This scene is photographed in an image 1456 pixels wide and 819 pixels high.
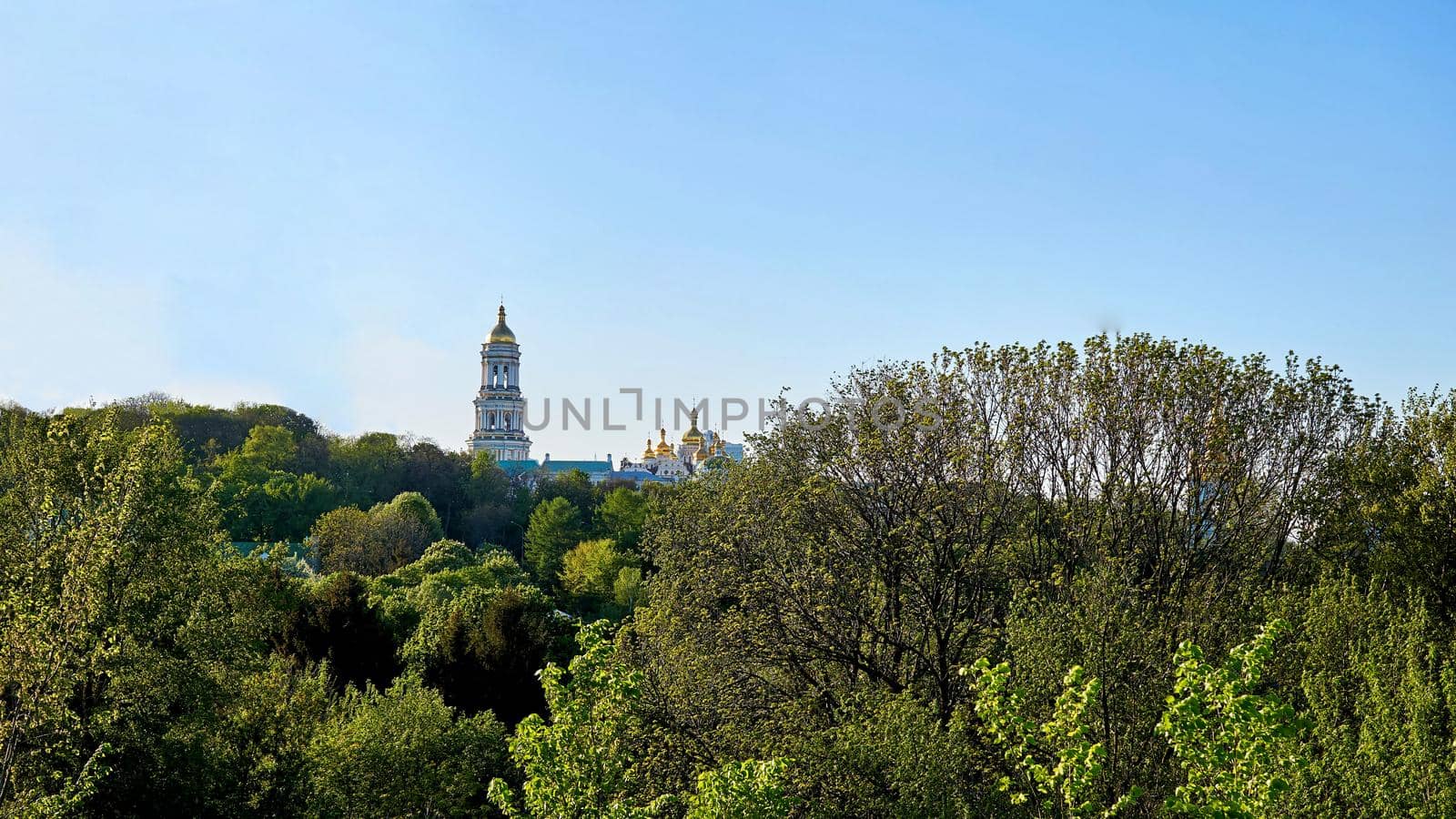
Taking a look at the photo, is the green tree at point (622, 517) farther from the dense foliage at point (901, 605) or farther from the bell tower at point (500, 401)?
the bell tower at point (500, 401)

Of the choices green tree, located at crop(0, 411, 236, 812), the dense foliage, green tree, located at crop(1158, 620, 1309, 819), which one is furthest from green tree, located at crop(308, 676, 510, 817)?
green tree, located at crop(1158, 620, 1309, 819)

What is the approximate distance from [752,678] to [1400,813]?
34.2 feet

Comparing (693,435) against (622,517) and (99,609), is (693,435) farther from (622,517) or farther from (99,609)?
(99,609)

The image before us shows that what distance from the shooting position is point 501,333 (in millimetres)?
168250

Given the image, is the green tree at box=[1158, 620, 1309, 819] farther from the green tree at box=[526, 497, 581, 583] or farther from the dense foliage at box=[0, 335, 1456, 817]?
the green tree at box=[526, 497, 581, 583]

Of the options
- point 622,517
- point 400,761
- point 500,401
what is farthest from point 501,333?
point 400,761

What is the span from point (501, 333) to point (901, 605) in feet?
488

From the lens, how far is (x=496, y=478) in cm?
9775

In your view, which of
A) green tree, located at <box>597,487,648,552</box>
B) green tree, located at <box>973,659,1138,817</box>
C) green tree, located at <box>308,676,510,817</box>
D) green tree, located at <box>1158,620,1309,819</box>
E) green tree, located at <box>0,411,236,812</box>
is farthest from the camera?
green tree, located at <box>597,487,648,552</box>

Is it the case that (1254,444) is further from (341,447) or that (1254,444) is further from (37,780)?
(341,447)

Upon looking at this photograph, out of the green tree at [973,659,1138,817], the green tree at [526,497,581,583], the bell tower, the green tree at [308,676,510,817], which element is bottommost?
the green tree at [308,676,510,817]

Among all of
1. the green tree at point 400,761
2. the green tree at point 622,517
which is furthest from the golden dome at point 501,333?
the green tree at point 400,761

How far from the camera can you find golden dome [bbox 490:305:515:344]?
16825 cm

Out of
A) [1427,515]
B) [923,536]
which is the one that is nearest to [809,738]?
[923,536]
